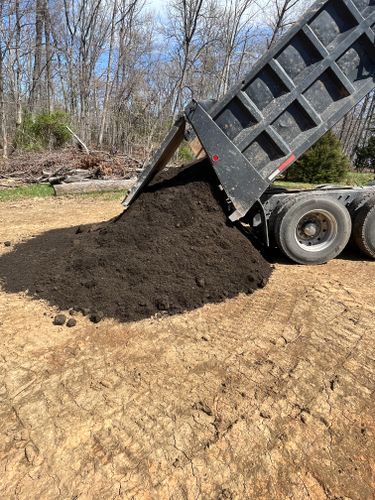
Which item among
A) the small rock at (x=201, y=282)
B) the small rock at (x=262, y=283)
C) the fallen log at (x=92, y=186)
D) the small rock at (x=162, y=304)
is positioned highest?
the fallen log at (x=92, y=186)

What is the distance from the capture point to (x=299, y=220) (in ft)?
17.0

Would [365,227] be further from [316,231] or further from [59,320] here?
[59,320]

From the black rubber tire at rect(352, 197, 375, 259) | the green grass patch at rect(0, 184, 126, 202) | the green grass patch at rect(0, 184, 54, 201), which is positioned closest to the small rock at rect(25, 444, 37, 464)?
the black rubber tire at rect(352, 197, 375, 259)

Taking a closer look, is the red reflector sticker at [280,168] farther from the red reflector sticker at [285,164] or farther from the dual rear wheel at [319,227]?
the dual rear wheel at [319,227]

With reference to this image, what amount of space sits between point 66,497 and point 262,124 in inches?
176

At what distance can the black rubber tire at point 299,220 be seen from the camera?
5133 millimetres

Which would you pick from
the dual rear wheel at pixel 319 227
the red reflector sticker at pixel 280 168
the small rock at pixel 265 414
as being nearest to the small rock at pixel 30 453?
the small rock at pixel 265 414

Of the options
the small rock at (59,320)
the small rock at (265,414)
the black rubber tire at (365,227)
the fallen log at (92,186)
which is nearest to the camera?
the small rock at (265,414)

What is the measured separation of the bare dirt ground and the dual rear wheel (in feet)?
3.98

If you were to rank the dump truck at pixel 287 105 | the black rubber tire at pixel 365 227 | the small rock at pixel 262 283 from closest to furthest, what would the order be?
1. the small rock at pixel 262 283
2. the dump truck at pixel 287 105
3. the black rubber tire at pixel 365 227

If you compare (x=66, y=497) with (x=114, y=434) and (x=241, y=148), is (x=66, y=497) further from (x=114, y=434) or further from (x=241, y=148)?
(x=241, y=148)

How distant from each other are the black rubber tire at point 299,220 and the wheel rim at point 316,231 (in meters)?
0.03

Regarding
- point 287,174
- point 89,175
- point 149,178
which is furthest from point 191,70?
point 149,178

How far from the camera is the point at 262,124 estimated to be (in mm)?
4871
